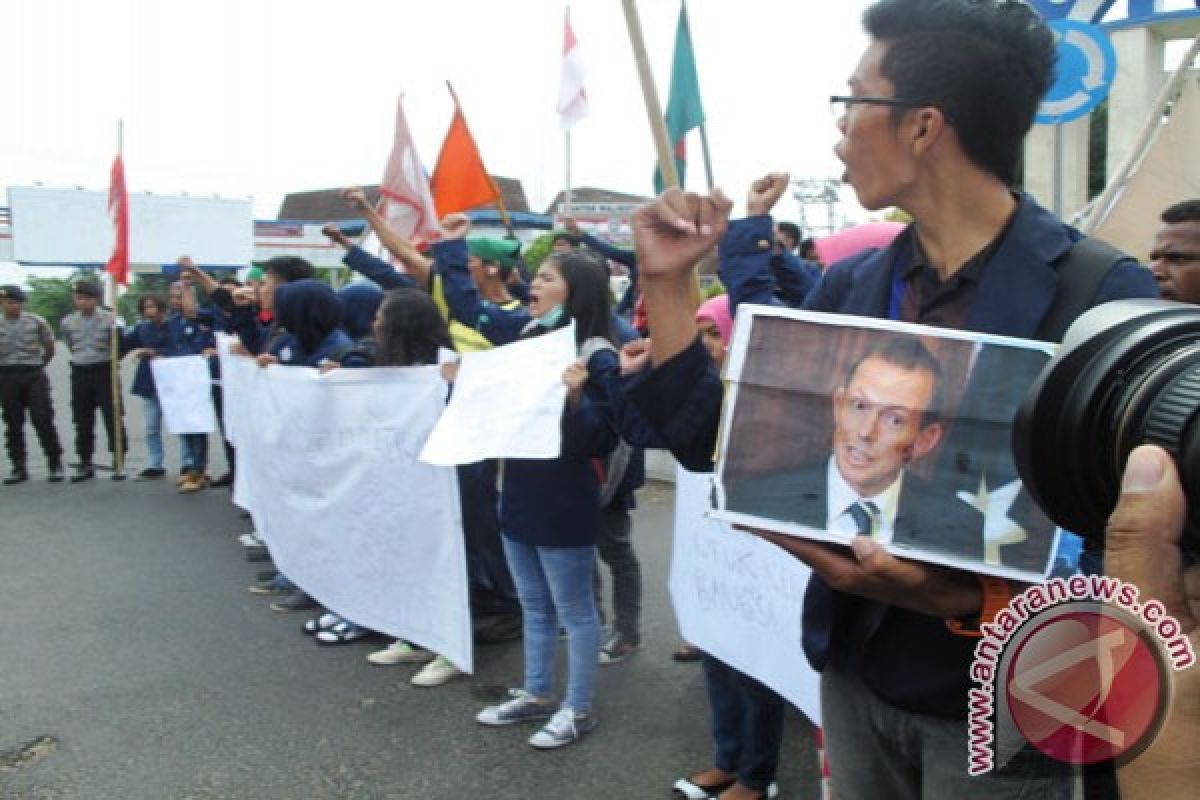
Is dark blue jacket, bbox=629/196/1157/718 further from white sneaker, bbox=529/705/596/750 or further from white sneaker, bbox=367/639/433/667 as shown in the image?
white sneaker, bbox=367/639/433/667

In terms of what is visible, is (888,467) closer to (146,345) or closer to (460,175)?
(460,175)

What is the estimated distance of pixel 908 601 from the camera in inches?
47.7

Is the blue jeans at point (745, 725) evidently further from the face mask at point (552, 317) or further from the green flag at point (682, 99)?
the green flag at point (682, 99)

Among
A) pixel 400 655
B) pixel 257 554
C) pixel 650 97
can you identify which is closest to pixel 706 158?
pixel 650 97

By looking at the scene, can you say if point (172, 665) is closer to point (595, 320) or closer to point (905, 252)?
point (595, 320)

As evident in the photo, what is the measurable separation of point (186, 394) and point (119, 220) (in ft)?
5.81

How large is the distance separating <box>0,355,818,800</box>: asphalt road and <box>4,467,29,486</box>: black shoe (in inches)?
134

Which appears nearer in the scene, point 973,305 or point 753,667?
point 973,305

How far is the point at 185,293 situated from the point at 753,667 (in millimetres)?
7109

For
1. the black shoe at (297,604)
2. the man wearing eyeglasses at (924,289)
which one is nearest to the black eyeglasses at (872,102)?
the man wearing eyeglasses at (924,289)

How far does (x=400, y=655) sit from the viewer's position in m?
4.25

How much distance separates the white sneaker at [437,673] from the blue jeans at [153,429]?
19.4 ft

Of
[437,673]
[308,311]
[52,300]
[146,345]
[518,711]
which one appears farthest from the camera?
[52,300]

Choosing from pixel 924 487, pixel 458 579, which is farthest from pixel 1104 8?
pixel 924 487
